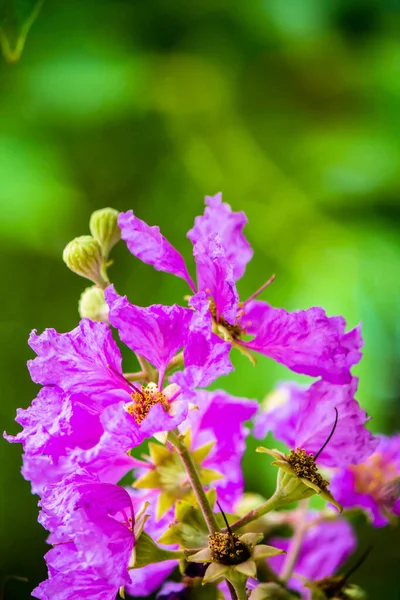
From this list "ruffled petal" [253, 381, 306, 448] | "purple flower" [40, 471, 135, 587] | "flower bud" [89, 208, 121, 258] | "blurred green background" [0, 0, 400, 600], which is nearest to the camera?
"purple flower" [40, 471, 135, 587]

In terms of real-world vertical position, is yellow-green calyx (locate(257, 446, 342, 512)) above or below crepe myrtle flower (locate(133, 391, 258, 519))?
above

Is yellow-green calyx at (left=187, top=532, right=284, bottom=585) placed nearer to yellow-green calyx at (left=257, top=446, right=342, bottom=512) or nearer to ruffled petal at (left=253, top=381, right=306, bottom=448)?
yellow-green calyx at (left=257, top=446, right=342, bottom=512)

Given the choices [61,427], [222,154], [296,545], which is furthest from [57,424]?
[222,154]

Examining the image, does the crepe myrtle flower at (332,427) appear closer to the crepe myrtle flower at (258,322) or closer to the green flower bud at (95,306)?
the crepe myrtle flower at (258,322)

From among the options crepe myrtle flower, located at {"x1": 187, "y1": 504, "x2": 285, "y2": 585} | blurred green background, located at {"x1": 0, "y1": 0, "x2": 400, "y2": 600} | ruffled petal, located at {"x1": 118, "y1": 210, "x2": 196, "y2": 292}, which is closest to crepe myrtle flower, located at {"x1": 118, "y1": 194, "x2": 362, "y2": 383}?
ruffled petal, located at {"x1": 118, "y1": 210, "x2": 196, "y2": 292}

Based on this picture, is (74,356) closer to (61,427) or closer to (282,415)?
(61,427)

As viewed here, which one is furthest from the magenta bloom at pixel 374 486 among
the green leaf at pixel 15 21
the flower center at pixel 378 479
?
the green leaf at pixel 15 21

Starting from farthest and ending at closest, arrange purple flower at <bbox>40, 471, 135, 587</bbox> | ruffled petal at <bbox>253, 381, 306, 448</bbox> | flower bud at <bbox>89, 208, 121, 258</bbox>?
ruffled petal at <bbox>253, 381, 306, 448</bbox> → flower bud at <bbox>89, 208, 121, 258</bbox> → purple flower at <bbox>40, 471, 135, 587</bbox>
